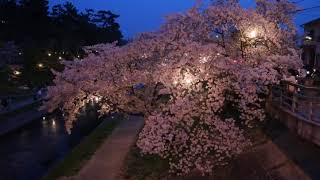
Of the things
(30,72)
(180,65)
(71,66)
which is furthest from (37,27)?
(180,65)

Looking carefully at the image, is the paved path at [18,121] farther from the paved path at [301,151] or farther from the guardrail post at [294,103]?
the guardrail post at [294,103]

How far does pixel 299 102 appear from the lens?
18109mm

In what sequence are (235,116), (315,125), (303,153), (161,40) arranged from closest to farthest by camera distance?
(315,125) < (303,153) < (161,40) < (235,116)

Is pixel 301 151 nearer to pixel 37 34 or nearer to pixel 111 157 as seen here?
pixel 111 157

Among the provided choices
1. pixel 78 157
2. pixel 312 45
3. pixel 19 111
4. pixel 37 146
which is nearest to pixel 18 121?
pixel 19 111

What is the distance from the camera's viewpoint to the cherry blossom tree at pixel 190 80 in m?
15.7

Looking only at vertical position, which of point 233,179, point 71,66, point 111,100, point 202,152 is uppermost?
point 71,66

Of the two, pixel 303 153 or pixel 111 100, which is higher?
pixel 111 100

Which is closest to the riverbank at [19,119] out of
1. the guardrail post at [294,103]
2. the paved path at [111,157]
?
the paved path at [111,157]

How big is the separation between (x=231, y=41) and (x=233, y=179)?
5.56 m

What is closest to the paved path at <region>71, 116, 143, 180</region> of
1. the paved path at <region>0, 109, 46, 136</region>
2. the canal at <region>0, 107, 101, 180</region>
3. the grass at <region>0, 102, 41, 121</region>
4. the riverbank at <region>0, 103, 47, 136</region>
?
the canal at <region>0, 107, 101, 180</region>

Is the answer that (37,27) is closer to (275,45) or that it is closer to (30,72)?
(30,72)

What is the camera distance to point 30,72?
64562 mm

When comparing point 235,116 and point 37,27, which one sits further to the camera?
point 37,27
